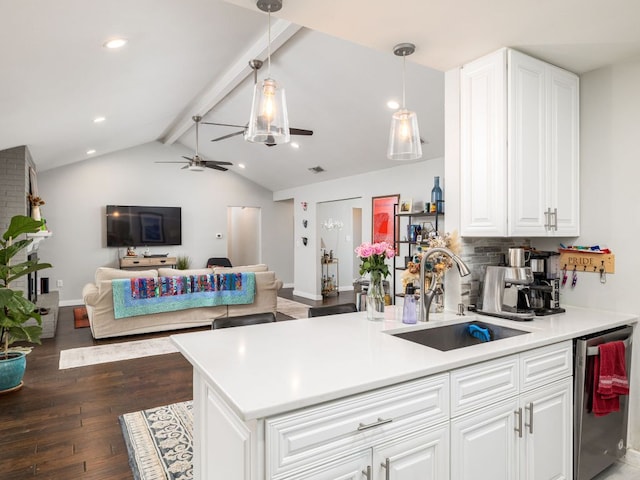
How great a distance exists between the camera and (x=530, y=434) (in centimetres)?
180

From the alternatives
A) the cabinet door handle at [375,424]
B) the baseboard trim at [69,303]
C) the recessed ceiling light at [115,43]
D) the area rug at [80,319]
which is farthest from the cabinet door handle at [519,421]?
the baseboard trim at [69,303]

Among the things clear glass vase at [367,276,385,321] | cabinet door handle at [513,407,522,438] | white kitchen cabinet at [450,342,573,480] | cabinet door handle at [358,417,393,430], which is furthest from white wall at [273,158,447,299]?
cabinet door handle at [358,417,393,430]

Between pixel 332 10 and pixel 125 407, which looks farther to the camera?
pixel 125 407

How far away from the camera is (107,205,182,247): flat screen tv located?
8227 millimetres

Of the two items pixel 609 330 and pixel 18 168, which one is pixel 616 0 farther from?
pixel 18 168

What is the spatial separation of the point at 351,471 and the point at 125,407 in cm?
253

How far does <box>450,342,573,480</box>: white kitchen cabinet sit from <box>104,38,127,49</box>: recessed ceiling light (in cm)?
323

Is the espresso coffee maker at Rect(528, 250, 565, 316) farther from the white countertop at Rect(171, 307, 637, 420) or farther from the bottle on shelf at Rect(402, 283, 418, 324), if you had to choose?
the bottle on shelf at Rect(402, 283, 418, 324)

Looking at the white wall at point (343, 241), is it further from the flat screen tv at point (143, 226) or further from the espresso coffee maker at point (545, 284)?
the espresso coffee maker at point (545, 284)

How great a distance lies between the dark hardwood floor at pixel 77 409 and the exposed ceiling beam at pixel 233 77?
11.4ft

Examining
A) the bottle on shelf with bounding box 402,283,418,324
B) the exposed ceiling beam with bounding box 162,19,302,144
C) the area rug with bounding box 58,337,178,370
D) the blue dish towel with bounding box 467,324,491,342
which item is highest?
the exposed ceiling beam with bounding box 162,19,302,144

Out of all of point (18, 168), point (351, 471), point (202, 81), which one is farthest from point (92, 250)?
point (351, 471)

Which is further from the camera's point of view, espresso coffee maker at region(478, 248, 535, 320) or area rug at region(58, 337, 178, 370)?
area rug at region(58, 337, 178, 370)

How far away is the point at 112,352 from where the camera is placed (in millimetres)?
4559
